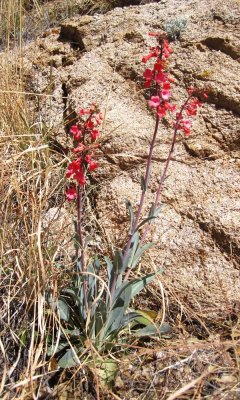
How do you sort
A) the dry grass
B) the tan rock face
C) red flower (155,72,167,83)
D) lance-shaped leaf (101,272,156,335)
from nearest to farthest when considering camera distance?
red flower (155,72,167,83) < the dry grass < lance-shaped leaf (101,272,156,335) < the tan rock face

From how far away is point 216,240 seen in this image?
250 cm

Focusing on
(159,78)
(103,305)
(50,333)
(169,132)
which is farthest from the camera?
(169,132)

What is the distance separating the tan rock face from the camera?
2.48 meters

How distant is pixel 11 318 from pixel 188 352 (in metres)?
0.86

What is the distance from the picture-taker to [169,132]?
2814 millimetres

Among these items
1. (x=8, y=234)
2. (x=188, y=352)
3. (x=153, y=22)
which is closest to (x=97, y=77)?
(x=153, y=22)

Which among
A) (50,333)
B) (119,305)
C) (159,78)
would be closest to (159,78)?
(159,78)

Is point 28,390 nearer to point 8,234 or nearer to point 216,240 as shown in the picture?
point 8,234

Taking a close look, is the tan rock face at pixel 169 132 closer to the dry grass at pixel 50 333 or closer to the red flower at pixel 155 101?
the dry grass at pixel 50 333

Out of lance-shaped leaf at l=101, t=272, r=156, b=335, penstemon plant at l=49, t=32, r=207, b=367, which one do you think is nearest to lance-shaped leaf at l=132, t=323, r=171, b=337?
penstemon plant at l=49, t=32, r=207, b=367

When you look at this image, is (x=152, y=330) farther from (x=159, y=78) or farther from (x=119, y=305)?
(x=159, y=78)

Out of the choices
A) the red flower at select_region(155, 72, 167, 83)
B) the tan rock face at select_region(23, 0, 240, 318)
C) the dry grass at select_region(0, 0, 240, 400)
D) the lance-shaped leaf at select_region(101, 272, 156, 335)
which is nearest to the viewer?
the red flower at select_region(155, 72, 167, 83)

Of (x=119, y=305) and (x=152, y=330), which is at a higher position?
(x=119, y=305)

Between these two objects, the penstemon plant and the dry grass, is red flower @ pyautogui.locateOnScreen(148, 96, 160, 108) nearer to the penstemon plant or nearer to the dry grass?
the penstemon plant
